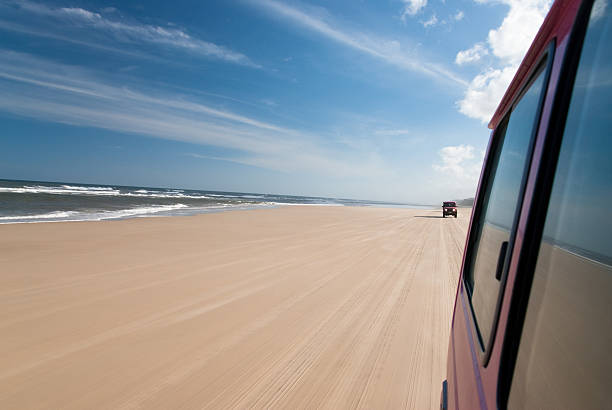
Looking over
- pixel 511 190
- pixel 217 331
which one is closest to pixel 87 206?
pixel 217 331

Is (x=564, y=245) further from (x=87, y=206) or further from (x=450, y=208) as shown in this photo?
(x=450, y=208)

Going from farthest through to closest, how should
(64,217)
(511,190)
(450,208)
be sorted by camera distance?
(450,208), (64,217), (511,190)

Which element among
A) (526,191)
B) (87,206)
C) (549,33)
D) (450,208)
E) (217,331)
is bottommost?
(87,206)

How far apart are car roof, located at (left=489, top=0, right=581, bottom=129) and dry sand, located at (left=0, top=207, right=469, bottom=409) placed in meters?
2.36

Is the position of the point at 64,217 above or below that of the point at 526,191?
below

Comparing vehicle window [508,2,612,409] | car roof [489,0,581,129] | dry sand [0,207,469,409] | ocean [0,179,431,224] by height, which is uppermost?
car roof [489,0,581,129]

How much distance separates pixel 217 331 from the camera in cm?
350

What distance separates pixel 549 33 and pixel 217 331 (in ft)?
12.0

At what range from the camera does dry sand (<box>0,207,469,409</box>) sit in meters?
2.47

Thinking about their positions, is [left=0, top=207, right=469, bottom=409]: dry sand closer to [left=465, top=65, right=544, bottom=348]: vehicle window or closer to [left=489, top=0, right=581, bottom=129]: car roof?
[left=465, top=65, right=544, bottom=348]: vehicle window

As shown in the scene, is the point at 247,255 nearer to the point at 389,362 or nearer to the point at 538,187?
the point at 389,362

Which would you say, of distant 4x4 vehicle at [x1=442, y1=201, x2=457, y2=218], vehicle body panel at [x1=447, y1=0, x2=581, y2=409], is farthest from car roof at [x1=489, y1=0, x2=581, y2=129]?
distant 4x4 vehicle at [x1=442, y1=201, x2=457, y2=218]

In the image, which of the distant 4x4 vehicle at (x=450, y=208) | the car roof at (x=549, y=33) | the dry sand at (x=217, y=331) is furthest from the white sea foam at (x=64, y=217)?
the distant 4x4 vehicle at (x=450, y=208)

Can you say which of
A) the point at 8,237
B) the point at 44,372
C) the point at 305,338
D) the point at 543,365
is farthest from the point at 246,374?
the point at 8,237
